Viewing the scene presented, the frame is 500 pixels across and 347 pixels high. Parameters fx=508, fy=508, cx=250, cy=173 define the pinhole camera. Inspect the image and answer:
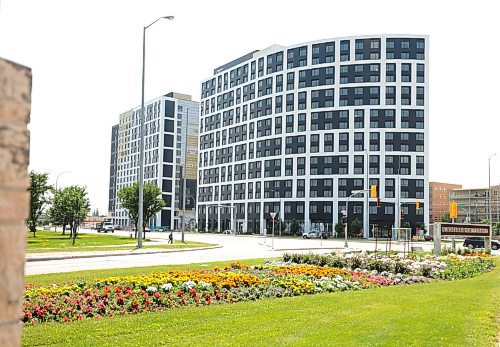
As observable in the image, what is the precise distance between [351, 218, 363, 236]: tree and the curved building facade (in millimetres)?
2075

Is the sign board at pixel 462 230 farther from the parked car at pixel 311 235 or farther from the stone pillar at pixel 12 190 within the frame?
the parked car at pixel 311 235

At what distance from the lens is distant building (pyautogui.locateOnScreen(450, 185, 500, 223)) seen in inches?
6048

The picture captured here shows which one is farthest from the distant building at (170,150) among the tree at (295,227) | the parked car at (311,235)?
the parked car at (311,235)

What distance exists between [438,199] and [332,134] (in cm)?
9557

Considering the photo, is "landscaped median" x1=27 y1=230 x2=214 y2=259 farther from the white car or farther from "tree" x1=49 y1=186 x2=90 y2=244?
the white car

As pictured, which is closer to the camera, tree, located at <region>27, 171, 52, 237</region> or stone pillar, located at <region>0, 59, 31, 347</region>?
stone pillar, located at <region>0, 59, 31, 347</region>

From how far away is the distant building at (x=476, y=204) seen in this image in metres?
154

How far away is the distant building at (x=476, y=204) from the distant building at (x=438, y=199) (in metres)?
8.26

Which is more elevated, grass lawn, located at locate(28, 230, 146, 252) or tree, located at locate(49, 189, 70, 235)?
tree, located at locate(49, 189, 70, 235)

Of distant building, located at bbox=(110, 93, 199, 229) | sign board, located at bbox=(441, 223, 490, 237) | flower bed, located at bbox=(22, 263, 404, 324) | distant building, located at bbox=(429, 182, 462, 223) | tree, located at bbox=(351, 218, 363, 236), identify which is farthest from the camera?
distant building, located at bbox=(429, 182, 462, 223)

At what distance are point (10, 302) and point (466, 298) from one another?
1221 centimetres

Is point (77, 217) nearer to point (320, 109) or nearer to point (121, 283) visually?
point (121, 283)

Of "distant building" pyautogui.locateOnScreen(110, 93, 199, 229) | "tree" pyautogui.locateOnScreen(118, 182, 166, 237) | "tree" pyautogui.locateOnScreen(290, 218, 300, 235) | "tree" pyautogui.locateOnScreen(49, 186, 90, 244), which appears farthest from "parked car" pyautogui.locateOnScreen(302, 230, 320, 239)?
"distant building" pyautogui.locateOnScreen(110, 93, 199, 229)

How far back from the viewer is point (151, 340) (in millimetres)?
7391
